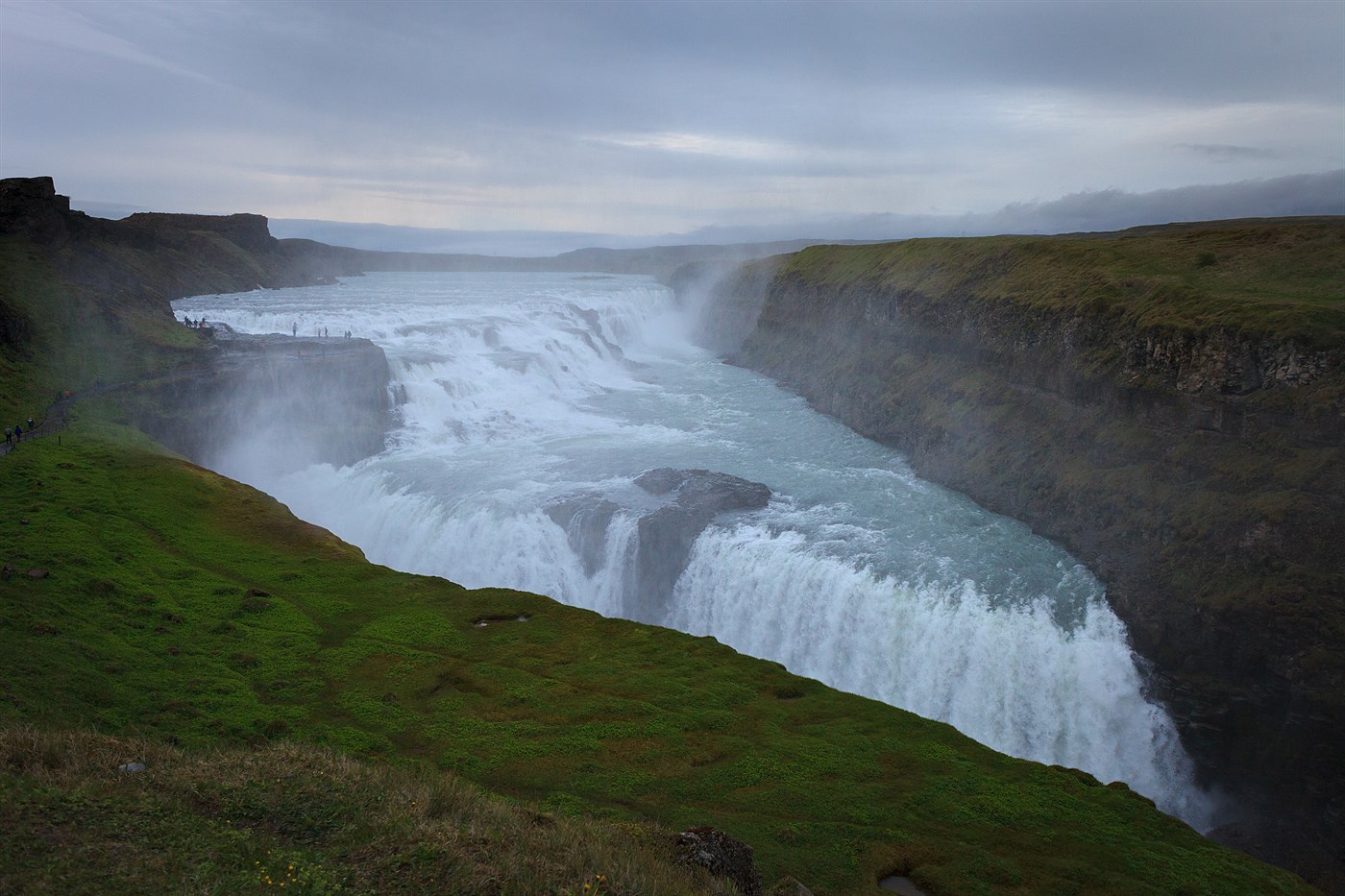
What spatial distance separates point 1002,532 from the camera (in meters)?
27.8

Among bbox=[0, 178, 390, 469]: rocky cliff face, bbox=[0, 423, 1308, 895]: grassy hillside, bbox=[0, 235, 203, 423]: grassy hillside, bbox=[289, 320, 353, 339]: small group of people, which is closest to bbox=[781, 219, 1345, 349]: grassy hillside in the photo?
bbox=[0, 423, 1308, 895]: grassy hillside

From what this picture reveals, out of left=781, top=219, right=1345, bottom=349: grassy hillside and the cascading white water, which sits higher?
left=781, top=219, right=1345, bottom=349: grassy hillside

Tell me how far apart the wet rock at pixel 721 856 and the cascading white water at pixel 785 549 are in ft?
40.9

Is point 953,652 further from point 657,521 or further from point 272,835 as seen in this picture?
point 272,835

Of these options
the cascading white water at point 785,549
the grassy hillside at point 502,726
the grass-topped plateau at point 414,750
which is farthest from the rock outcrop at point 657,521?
the grassy hillside at point 502,726

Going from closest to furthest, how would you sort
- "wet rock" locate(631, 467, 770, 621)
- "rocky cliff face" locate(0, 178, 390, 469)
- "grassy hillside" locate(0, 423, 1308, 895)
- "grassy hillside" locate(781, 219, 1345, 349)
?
"grassy hillside" locate(0, 423, 1308, 895) < "grassy hillside" locate(781, 219, 1345, 349) < "wet rock" locate(631, 467, 770, 621) < "rocky cliff face" locate(0, 178, 390, 469)

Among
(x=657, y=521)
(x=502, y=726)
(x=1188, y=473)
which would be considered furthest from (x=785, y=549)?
(x=502, y=726)

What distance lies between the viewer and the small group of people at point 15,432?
2469cm

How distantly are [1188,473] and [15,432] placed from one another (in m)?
36.5

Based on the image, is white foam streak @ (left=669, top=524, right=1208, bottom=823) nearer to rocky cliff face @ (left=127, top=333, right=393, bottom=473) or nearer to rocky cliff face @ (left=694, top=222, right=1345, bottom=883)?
rocky cliff face @ (left=694, top=222, right=1345, bottom=883)

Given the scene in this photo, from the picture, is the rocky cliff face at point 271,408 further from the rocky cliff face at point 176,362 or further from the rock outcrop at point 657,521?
the rock outcrop at point 657,521

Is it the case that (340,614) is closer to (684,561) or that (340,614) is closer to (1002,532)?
(684,561)

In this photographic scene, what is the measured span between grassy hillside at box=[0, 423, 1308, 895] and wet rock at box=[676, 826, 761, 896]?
4.00 ft

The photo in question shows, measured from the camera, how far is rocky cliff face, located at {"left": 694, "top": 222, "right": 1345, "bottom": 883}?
718 inches
